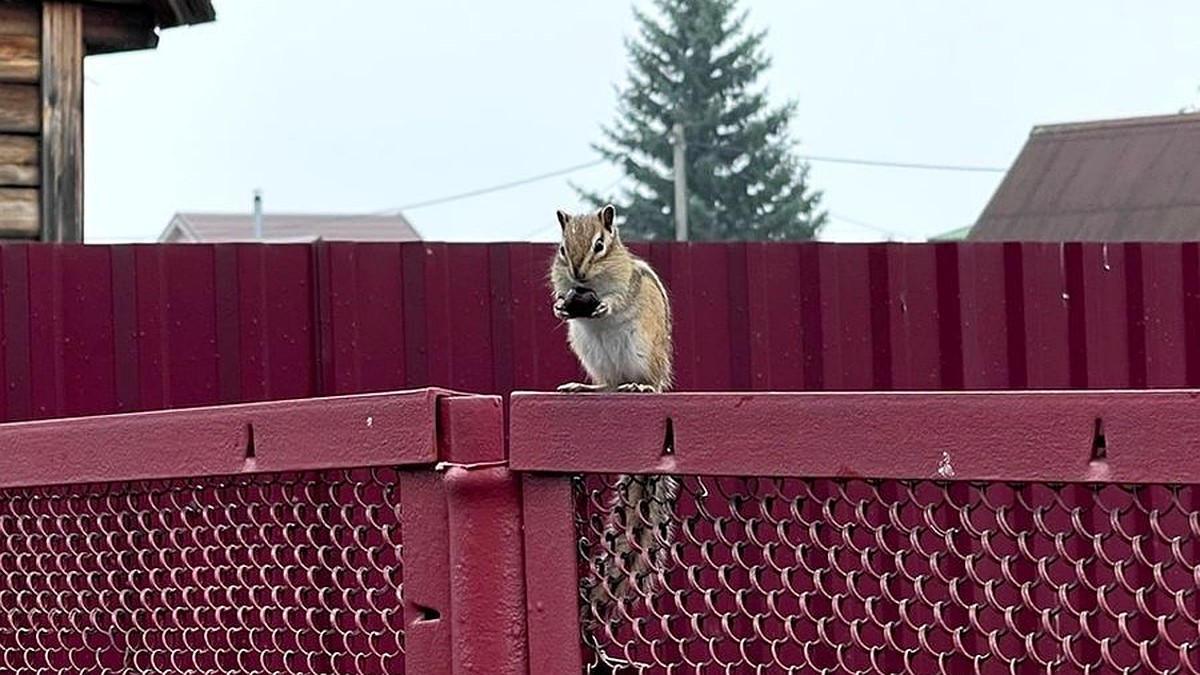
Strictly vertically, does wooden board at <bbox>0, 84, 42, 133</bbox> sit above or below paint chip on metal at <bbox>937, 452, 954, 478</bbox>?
above

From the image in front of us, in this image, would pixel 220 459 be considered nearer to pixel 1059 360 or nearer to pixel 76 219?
pixel 1059 360

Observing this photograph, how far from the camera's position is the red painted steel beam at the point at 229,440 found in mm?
2590

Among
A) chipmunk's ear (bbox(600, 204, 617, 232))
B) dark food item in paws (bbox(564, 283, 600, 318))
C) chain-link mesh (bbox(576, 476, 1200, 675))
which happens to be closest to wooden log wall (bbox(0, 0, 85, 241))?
chipmunk's ear (bbox(600, 204, 617, 232))

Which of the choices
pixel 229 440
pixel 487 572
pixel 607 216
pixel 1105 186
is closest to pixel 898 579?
pixel 487 572

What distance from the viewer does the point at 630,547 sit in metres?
2.46

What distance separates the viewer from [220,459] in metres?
2.90

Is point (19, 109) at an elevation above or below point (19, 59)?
below

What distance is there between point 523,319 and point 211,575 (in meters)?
3.80

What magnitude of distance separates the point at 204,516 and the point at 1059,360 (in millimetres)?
5118

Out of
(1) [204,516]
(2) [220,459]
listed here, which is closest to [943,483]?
(2) [220,459]

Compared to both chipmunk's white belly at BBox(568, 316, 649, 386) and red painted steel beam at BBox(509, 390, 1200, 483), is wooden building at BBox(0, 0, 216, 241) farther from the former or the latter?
red painted steel beam at BBox(509, 390, 1200, 483)

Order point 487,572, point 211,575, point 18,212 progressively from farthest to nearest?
point 18,212, point 211,575, point 487,572

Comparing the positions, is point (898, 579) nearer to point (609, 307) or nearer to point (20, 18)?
point (609, 307)

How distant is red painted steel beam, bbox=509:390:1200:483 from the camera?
1867 mm
